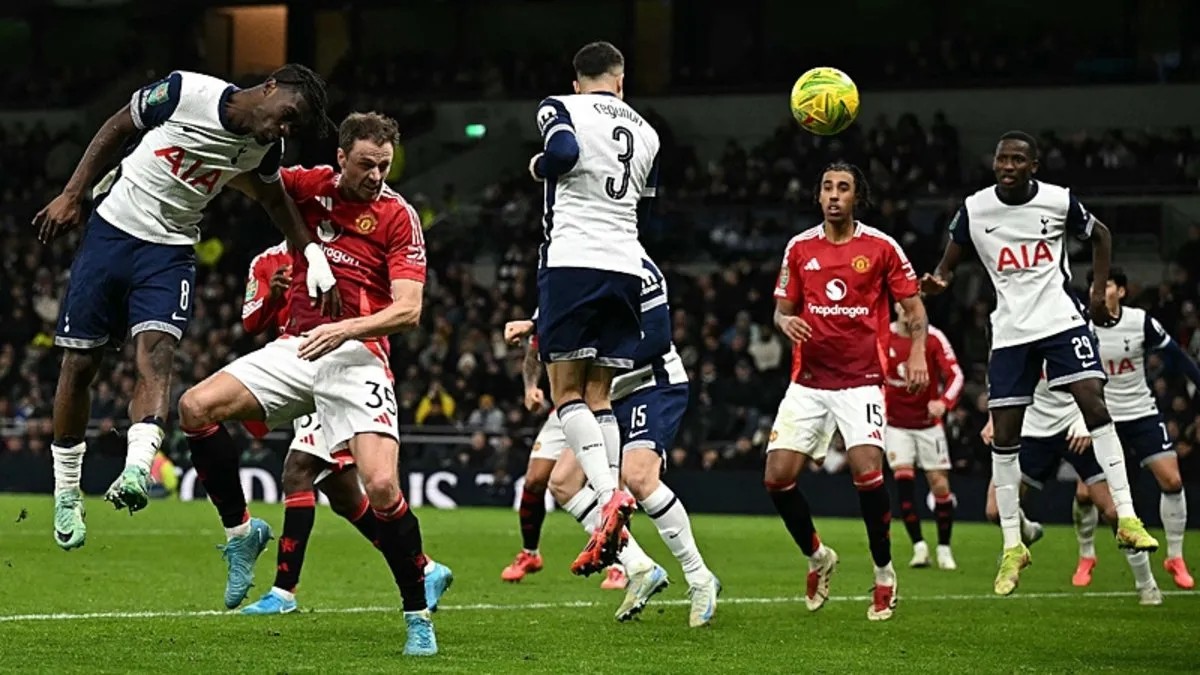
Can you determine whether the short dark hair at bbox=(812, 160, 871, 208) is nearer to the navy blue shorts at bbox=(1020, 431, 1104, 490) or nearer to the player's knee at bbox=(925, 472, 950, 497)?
the navy blue shorts at bbox=(1020, 431, 1104, 490)

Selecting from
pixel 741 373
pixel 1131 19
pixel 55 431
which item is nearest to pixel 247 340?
pixel 741 373

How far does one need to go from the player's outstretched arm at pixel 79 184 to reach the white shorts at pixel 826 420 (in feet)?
14.5

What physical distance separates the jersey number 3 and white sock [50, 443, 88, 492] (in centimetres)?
296

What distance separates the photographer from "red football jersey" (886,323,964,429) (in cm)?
1664

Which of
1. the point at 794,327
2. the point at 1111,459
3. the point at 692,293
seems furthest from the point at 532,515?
the point at 692,293

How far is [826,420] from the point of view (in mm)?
11383

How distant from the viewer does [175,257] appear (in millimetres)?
9188

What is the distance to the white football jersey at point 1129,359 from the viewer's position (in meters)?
13.8

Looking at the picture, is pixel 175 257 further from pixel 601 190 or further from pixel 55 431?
pixel 601 190

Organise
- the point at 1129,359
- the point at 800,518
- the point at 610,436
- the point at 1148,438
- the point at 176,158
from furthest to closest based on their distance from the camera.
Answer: the point at 1129,359
the point at 1148,438
the point at 800,518
the point at 610,436
the point at 176,158

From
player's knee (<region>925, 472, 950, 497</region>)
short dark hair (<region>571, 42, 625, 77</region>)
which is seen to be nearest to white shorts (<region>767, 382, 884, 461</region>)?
short dark hair (<region>571, 42, 625, 77</region>)

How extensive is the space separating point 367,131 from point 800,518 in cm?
389

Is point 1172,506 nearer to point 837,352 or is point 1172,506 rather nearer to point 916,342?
point 916,342

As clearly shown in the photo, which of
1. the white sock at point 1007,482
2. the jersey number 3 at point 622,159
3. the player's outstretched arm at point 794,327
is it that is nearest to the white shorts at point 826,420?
the player's outstretched arm at point 794,327
